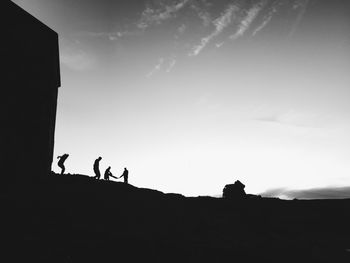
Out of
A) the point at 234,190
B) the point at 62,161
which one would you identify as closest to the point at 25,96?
the point at 62,161

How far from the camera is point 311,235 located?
14484 mm

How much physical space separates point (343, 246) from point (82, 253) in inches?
488

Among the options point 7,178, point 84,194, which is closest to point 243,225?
point 84,194

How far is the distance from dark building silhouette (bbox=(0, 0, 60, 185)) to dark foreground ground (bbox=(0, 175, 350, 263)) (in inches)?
59.9

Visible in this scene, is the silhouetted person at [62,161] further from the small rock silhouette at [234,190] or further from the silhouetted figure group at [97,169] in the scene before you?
the small rock silhouette at [234,190]

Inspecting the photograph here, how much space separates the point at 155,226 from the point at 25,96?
9685 millimetres

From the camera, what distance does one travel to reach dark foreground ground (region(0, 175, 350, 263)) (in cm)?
902

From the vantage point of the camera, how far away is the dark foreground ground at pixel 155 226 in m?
9.02

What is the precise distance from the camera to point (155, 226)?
12227 millimetres

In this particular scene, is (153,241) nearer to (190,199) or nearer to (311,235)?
(190,199)

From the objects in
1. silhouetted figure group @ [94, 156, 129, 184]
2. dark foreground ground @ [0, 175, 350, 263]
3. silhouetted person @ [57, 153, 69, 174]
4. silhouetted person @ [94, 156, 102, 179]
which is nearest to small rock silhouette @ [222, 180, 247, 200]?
dark foreground ground @ [0, 175, 350, 263]

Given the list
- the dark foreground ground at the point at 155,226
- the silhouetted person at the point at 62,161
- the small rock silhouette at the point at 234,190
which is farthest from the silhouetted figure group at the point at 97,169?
the small rock silhouette at the point at 234,190

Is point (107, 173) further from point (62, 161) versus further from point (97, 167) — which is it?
point (62, 161)

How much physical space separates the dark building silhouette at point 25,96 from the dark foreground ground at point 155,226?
4.99 feet
